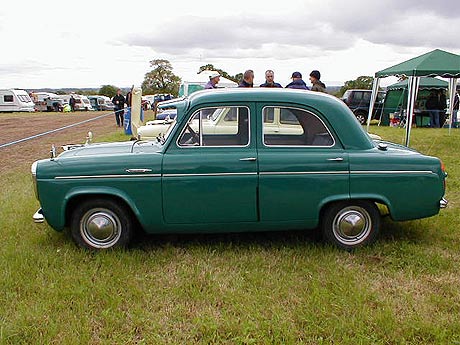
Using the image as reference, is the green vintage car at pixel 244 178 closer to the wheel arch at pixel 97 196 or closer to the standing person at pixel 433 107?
the wheel arch at pixel 97 196

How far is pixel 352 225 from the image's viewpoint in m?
4.38

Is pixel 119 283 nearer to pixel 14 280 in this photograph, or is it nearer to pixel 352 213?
pixel 14 280

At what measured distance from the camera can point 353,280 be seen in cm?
377

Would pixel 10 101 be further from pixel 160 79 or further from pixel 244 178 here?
Result: pixel 244 178

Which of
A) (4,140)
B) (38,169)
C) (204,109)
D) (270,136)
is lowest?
(4,140)

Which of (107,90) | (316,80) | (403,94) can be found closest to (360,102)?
(403,94)

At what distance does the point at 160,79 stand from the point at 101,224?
207ft

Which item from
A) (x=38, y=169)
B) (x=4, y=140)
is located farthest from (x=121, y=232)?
(x=4, y=140)

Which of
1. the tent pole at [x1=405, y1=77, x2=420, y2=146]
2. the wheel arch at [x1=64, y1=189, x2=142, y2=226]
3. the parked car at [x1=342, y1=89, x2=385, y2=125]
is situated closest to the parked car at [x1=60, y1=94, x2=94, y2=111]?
the parked car at [x1=342, y1=89, x2=385, y2=125]

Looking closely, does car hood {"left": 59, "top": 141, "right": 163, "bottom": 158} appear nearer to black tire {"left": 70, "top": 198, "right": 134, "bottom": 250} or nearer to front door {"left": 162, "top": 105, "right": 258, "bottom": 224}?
front door {"left": 162, "top": 105, "right": 258, "bottom": 224}

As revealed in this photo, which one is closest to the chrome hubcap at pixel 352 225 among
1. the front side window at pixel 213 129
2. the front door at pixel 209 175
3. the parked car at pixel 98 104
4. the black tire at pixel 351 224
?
the black tire at pixel 351 224

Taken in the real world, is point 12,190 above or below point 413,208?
below

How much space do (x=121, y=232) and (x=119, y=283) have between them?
691 mm

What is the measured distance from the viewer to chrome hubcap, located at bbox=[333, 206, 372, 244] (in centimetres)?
436
